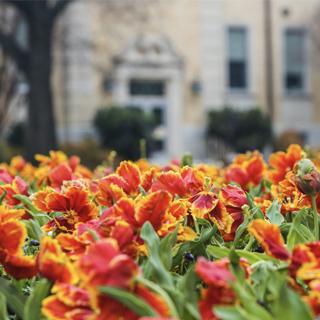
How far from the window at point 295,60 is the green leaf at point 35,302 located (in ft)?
81.4

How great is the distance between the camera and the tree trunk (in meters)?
16.7

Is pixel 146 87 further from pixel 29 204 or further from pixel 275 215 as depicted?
pixel 275 215

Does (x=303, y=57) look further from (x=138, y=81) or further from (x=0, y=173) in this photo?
(x=0, y=173)

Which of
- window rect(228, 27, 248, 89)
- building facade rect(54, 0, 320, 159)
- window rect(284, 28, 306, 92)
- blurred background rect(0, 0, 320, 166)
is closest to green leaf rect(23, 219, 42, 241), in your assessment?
blurred background rect(0, 0, 320, 166)

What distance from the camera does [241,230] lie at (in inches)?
69.7

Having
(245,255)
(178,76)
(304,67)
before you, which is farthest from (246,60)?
(245,255)

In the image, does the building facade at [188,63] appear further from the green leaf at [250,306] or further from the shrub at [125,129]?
the green leaf at [250,306]

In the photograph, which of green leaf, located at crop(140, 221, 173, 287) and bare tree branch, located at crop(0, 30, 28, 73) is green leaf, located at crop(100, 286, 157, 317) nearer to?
green leaf, located at crop(140, 221, 173, 287)

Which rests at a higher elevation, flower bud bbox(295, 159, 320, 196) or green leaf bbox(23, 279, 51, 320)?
flower bud bbox(295, 159, 320, 196)

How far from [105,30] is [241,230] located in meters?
22.5

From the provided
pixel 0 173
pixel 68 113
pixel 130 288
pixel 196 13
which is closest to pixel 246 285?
pixel 130 288

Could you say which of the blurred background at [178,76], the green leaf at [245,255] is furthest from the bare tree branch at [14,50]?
the green leaf at [245,255]

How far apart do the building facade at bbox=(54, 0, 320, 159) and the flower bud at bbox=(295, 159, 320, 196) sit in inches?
855

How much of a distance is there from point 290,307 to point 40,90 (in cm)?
1626
